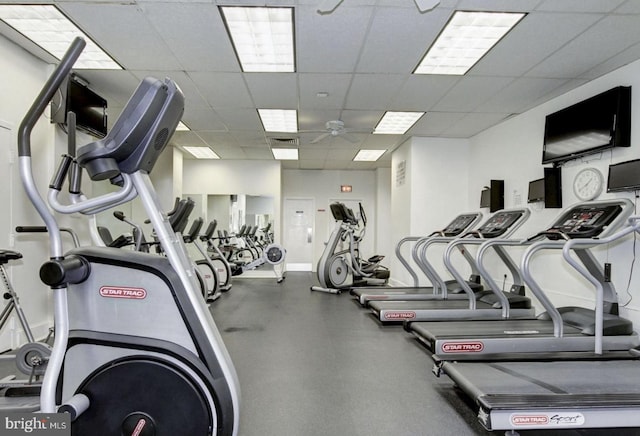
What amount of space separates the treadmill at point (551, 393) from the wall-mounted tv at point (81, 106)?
443 centimetres

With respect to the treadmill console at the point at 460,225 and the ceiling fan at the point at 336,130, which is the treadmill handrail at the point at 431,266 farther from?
the ceiling fan at the point at 336,130

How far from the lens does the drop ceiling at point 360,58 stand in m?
2.83

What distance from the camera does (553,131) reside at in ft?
14.8

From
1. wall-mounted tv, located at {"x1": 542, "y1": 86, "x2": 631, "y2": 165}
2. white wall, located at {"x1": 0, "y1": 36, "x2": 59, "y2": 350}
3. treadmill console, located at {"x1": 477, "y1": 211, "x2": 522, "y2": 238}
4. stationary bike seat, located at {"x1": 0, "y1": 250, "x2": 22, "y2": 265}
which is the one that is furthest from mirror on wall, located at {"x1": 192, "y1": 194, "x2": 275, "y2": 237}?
stationary bike seat, located at {"x1": 0, "y1": 250, "x2": 22, "y2": 265}

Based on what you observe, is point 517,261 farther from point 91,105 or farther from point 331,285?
point 91,105

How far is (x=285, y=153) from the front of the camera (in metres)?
8.16

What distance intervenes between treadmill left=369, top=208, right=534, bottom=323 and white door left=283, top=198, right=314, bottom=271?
571 centimetres

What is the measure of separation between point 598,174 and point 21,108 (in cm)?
604

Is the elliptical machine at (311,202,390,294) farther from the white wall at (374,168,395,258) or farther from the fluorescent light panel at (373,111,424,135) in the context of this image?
the white wall at (374,168,395,258)

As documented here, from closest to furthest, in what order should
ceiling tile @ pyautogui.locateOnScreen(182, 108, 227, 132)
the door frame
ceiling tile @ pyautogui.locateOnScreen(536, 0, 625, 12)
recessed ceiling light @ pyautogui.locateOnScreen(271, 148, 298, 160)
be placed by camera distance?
ceiling tile @ pyautogui.locateOnScreen(536, 0, 625, 12)
ceiling tile @ pyautogui.locateOnScreen(182, 108, 227, 132)
recessed ceiling light @ pyautogui.locateOnScreen(271, 148, 298, 160)
the door frame

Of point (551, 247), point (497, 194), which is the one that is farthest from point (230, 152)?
point (551, 247)

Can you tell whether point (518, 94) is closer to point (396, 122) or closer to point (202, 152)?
point (396, 122)

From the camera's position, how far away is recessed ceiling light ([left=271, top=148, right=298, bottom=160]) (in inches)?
305

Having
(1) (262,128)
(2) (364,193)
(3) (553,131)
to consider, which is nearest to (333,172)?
(2) (364,193)
